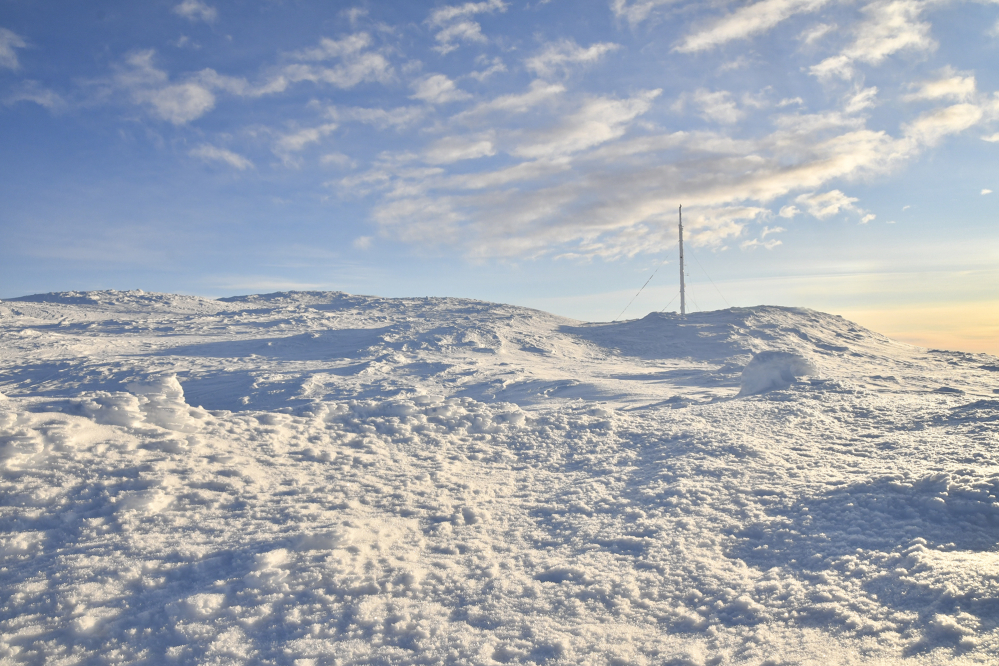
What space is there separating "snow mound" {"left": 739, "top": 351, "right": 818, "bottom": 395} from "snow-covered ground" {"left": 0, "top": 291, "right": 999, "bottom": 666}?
569 mm

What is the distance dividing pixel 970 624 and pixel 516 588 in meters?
3.01

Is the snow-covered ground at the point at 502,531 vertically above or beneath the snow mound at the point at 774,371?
beneath

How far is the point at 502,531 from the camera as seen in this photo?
5.08 metres

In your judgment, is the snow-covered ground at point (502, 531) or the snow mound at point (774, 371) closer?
the snow-covered ground at point (502, 531)

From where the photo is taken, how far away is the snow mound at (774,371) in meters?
10.7

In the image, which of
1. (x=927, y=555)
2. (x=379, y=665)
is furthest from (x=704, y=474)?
(x=379, y=665)

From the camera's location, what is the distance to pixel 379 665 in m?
3.17

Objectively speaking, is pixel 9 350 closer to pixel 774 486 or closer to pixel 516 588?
pixel 516 588

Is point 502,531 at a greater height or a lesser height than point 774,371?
lesser

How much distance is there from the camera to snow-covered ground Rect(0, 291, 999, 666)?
3.35 meters

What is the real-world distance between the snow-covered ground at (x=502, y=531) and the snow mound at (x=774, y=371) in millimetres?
569

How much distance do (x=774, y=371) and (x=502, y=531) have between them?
8314 mm

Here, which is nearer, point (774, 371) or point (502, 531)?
point (502, 531)

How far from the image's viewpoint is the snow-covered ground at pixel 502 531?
3348mm
